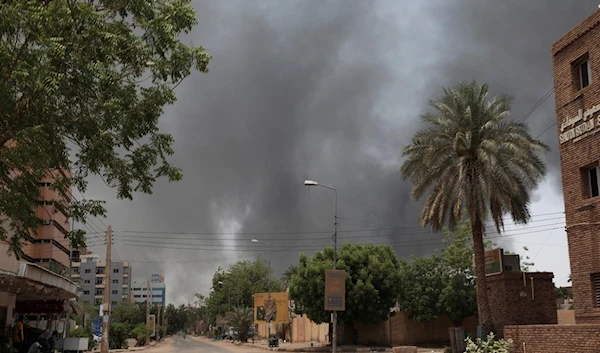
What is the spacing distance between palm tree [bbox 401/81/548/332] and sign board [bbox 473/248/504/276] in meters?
0.85

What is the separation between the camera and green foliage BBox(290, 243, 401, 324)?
48281 mm

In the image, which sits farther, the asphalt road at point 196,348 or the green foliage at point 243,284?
the green foliage at point 243,284

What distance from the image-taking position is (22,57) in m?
11.6

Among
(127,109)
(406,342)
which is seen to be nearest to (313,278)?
(406,342)

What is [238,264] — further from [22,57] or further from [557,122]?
[22,57]

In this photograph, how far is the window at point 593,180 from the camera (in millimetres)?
23606

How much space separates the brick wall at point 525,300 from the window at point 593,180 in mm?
8924

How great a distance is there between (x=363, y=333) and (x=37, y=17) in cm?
4959

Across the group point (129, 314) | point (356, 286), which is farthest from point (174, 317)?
point (356, 286)

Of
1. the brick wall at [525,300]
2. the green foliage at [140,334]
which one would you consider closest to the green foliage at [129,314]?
the green foliage at [140,334]

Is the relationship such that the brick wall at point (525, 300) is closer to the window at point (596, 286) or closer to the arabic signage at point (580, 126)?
the window at point (596, 286)

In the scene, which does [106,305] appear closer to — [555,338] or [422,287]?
[422,287]

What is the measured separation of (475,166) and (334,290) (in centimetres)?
970

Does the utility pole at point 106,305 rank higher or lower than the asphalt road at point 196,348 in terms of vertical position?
higher
